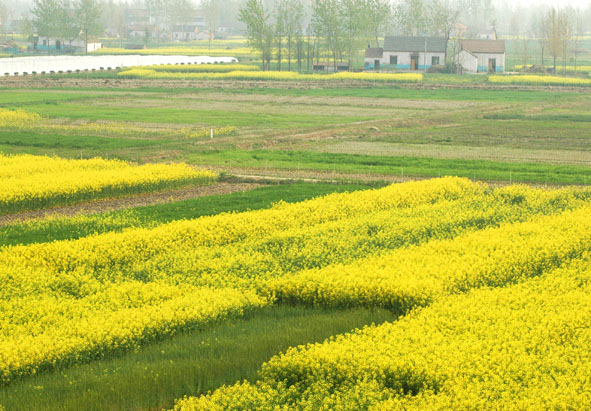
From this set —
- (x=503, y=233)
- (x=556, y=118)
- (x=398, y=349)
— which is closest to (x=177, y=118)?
(x=556, y=118)

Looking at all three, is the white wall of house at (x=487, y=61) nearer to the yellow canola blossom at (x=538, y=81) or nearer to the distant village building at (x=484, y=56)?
the distant village building at (x=484, y=56)

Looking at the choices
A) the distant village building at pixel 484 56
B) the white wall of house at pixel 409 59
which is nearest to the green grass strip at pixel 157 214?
the distant village building at pixel 484 56

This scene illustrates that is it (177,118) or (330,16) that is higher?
(330,16)

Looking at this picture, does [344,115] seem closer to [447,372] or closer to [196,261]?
[196,261]

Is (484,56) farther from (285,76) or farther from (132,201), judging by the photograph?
(132,201)

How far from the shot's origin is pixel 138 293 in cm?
1700

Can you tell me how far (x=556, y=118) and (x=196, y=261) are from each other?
39.8m

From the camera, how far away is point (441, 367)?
40.7ft

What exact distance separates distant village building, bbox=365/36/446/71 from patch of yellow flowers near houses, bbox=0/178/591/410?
249 ft

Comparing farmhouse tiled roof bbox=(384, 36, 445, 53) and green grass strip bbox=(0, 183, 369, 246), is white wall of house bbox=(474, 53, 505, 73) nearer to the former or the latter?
farmhouse tiled roof bbox=(384, 36, 445, 53)

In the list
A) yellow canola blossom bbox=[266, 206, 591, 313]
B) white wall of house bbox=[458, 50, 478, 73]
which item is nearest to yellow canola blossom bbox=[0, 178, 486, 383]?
yellow canola blossom bbox=[266, 206, 591, 313]

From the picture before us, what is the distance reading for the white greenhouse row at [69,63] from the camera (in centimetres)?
8600

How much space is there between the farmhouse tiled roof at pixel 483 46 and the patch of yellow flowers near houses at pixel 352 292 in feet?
245

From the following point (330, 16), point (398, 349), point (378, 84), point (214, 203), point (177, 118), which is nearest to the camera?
point (398, 349)
